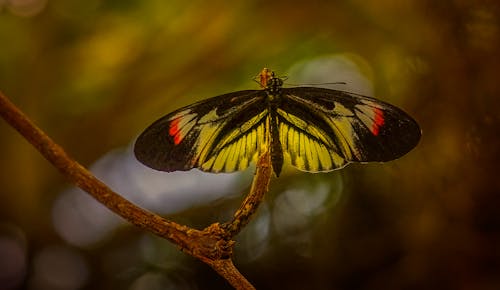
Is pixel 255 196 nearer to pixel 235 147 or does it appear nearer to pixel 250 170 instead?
pixel 235 147

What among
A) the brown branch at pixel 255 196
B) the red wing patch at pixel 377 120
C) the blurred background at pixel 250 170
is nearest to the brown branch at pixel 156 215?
the brown branch at pixel 255 196

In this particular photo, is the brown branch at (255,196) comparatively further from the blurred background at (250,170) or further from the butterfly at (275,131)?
the blurred background at (250,170)

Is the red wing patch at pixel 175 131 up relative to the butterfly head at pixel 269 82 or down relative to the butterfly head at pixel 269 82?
down

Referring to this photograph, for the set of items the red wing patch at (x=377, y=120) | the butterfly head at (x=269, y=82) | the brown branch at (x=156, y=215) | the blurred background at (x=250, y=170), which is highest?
the blurred background at (x=250, y=170)

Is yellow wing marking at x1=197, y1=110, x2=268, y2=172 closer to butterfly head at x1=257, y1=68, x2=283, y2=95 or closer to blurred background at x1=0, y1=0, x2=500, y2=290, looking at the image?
butterfly head at x1=257, y1=68, x2=283, y2=95

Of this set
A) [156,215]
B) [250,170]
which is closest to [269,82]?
[156,215]

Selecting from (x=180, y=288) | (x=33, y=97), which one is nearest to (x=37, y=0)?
(x=33, y=97)

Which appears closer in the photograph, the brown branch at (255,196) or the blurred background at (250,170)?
the brown branch at (255,196)

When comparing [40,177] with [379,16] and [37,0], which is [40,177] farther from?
[379,16]
